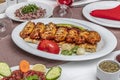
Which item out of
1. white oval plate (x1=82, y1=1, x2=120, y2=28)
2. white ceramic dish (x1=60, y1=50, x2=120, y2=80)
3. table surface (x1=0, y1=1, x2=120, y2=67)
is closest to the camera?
white ceramic dish (x1=60, y1=50, x2=120, y2=80)

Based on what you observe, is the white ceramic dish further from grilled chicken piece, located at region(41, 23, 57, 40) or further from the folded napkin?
the folded napkin

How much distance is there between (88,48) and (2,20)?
0.47 metres

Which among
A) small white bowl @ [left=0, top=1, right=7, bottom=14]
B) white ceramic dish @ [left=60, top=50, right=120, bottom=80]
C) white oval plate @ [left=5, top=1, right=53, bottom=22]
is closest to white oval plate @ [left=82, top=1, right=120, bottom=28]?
white oval plate @ [left=5, top=1, right=53, bottom=22]

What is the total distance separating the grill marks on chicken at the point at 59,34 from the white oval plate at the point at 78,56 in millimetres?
31

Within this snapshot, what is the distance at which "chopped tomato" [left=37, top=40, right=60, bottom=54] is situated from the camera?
1277 millimetres

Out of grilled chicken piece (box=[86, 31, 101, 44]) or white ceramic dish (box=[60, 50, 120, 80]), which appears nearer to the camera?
white ceramic dish (box=[60, 50, 120, 80])

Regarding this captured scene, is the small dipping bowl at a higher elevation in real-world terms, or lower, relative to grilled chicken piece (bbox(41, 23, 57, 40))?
higher

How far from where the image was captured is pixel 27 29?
54.3 inches

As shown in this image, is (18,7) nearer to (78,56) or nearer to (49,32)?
(49,32)

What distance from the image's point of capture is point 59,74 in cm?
107

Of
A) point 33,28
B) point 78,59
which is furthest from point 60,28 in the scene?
point 78,59

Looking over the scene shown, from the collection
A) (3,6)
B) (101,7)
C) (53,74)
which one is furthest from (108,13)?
(53,74)

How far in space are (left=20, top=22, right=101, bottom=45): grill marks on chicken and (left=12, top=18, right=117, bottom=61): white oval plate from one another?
3 cm

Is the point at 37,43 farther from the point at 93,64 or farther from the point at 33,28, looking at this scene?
the point at 93,64
